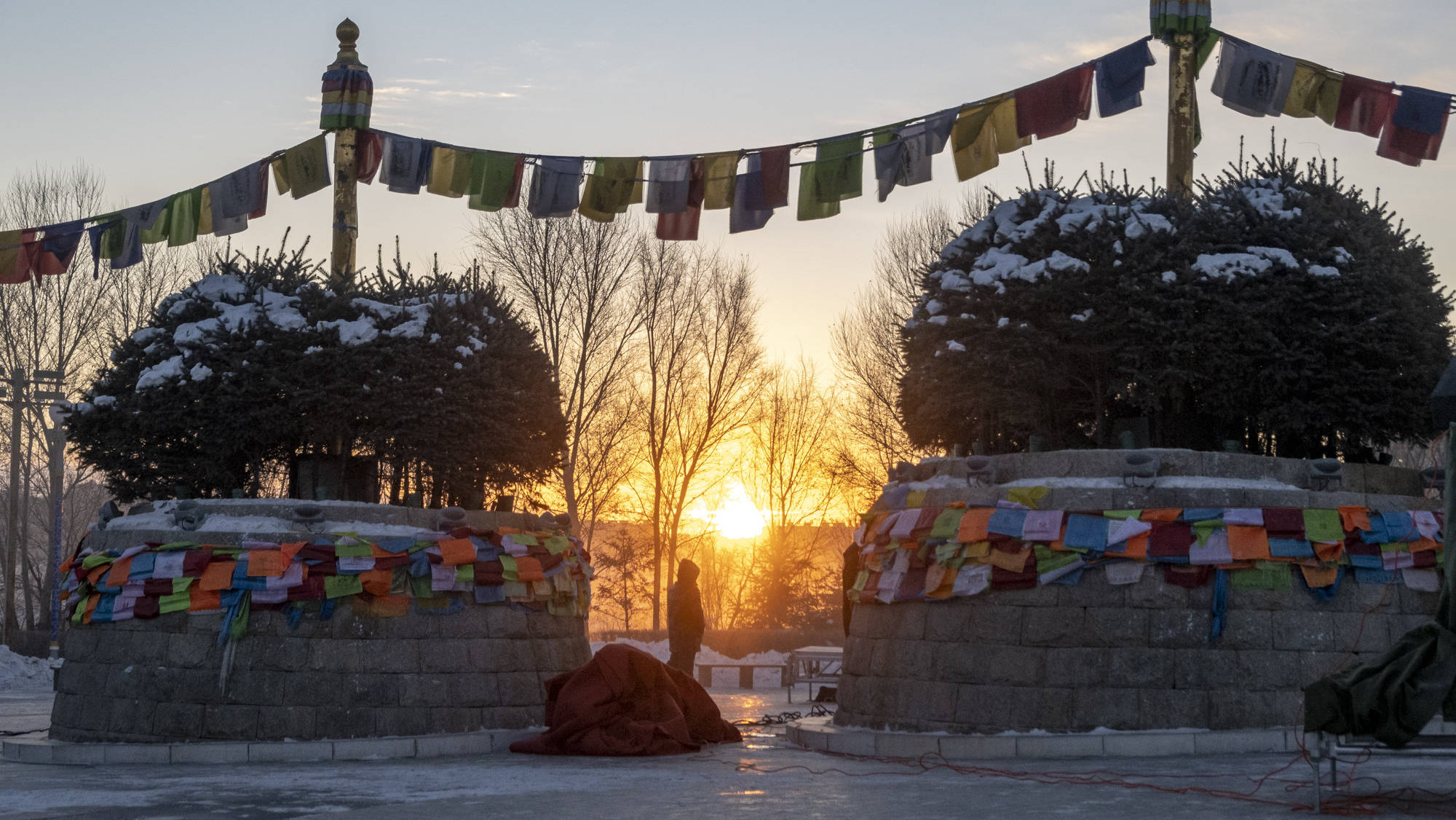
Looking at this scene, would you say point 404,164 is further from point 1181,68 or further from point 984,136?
point 1181,68

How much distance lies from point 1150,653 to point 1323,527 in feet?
5.65

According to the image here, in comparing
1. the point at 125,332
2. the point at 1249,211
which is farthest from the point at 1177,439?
the point at 125,332

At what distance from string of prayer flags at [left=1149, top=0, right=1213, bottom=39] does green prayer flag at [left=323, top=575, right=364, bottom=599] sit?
9790 millimetres

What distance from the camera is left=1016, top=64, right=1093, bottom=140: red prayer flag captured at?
1564 centimetres

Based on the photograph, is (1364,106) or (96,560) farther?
(1364,106)

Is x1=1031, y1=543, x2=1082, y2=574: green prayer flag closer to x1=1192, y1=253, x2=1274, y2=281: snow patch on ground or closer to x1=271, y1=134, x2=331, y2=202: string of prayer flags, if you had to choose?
x1=1192, y1=253, x2=1274, y2=281: snow patch on ground

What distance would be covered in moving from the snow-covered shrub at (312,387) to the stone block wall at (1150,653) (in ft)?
18.2

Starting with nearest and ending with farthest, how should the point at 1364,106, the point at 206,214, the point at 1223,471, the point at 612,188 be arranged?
1. the point at 1223,471
2. the point at 1364,106
3. the point at 612,188
4. the point at 206,214

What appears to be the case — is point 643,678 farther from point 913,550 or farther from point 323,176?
point 323,176

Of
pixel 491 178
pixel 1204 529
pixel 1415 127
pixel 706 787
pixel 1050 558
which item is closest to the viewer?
pixel 706 787

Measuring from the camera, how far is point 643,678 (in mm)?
12758

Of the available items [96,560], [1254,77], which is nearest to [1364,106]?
[1254,77]

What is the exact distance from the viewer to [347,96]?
17.5 m

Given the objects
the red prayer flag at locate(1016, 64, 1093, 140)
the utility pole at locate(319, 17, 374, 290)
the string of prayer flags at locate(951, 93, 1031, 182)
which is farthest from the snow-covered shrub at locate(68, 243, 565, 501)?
the red prayer flag at locate(1016, 64, 1093, 140)
